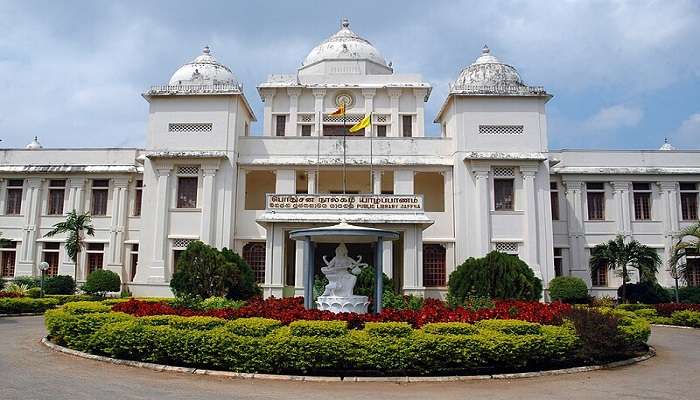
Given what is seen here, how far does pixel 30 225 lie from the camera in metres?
27.5

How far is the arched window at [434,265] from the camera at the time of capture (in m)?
23.5

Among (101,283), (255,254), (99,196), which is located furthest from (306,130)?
(101,283)

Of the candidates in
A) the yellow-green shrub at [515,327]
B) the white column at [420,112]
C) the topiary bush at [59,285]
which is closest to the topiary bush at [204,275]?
the yellow-green shrub at [515,327]

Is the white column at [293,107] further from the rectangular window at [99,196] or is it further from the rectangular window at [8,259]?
the rectangular window at [8,259]

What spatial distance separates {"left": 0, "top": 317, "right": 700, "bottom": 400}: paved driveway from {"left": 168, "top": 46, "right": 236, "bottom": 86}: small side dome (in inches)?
683

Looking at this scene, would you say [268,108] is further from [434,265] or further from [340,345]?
[340,345]

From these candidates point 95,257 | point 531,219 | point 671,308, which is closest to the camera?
point 671,308

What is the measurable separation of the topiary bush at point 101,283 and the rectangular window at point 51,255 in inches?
163

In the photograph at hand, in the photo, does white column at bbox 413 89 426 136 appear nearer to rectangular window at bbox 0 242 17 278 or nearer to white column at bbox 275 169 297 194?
white column at bbox 275 169 297 194

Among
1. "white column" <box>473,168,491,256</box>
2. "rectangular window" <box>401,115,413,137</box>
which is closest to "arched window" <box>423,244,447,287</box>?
"white column" <box>473,168,491,256</box>

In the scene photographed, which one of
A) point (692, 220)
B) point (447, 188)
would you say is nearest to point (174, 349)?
point (447, 188)

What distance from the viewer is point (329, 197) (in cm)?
2109

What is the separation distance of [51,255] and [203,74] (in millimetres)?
11941

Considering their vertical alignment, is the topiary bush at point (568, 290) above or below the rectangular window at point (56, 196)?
below
